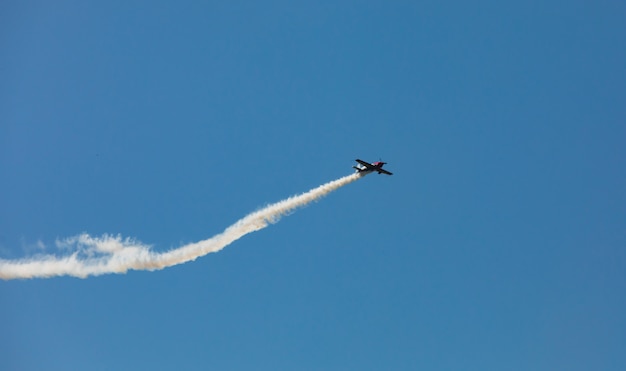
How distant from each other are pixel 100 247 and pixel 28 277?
10.1m

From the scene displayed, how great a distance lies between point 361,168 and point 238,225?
1819 cm

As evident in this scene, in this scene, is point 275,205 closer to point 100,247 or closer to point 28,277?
point 100,247

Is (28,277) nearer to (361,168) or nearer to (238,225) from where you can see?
(238,225)

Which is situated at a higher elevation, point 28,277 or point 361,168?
point 361,168

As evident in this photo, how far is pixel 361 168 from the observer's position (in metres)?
76.9

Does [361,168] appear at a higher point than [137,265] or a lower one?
higher

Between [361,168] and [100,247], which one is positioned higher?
[361,168]

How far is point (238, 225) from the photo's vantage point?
7500 cm

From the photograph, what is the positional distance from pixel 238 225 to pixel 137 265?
544 inches

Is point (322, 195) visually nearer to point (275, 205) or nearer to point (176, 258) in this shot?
point (275, 205)

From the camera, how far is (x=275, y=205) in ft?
248

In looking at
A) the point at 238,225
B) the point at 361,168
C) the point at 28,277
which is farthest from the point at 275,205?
the point at 28,277

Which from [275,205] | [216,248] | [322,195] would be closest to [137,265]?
[216,248]

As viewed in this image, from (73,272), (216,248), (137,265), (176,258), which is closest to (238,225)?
(216,248)
